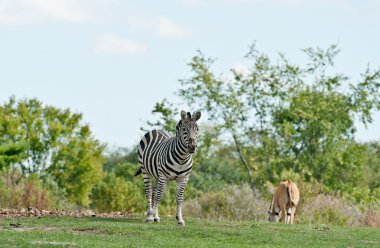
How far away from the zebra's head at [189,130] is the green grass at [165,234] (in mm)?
1725

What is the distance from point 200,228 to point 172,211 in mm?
13998

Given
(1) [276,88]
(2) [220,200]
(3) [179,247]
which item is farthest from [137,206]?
(3) [179,247]

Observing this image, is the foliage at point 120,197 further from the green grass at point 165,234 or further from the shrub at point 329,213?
the green grass at point 165,234

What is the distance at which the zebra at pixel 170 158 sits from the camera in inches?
681

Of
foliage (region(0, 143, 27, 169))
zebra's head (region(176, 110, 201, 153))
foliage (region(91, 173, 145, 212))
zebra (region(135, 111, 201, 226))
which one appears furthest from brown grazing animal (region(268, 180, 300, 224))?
foliage (region(0, 143, 27, 169))

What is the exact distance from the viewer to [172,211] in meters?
30.5

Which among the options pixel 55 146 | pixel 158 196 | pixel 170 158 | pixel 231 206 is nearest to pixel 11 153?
pixel 55 146

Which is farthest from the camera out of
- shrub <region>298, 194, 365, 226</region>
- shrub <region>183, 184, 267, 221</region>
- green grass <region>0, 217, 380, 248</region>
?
shrub <region>183, 184, 267, 221</region>

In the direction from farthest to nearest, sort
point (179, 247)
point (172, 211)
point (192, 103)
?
1. point (192, 103)
2. point (172, 211)
3. point (179, 247)

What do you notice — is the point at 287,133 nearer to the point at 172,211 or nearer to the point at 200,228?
the point at 172,211

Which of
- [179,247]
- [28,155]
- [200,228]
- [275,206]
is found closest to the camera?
[179,247]

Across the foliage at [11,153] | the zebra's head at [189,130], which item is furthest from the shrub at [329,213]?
the foliage at [11,153]

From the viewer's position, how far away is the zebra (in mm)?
17297

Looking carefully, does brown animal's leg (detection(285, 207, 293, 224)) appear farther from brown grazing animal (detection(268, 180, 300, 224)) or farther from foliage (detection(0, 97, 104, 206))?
foliage (detection(0, 97, 104, 206))
